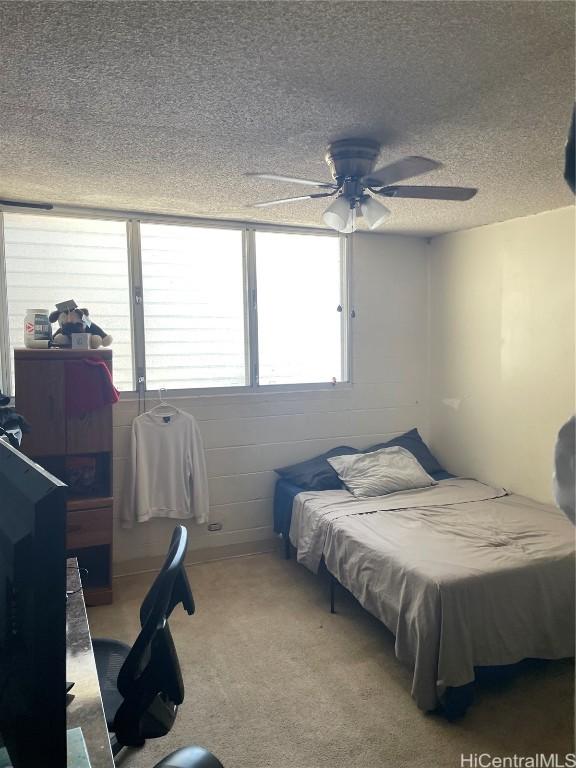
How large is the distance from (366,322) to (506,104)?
2600 mm

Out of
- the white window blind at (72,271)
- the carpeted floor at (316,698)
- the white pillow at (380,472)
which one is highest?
the white window blind at (72,271)

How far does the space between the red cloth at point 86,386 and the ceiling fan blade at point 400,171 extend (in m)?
1.98

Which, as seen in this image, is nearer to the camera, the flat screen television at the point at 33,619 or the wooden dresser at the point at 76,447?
the flat screen television at the point at 33,619

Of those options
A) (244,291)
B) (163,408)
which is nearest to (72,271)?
(163,408)

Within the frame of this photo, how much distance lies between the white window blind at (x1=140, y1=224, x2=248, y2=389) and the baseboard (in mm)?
1263

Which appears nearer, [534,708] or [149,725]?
[149,725]

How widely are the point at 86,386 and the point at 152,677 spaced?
2.17 metres

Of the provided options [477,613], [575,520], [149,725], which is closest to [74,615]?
[149,725]

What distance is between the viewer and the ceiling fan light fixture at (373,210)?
252cm

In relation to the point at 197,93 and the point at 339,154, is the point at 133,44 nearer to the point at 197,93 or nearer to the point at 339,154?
the point at 197,93

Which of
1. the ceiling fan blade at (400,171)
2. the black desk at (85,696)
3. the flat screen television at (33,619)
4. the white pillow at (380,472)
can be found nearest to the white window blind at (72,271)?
the white pillow at (380,472)

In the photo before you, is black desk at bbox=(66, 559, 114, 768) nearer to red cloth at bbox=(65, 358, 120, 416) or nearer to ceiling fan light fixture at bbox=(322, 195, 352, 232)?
red cloth at bbox=(65, 358, 120, 416)

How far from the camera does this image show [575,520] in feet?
2.41

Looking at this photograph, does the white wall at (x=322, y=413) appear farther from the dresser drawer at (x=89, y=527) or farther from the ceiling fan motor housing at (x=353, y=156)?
the ceiling fan motor housing at (x=353, y=156)
